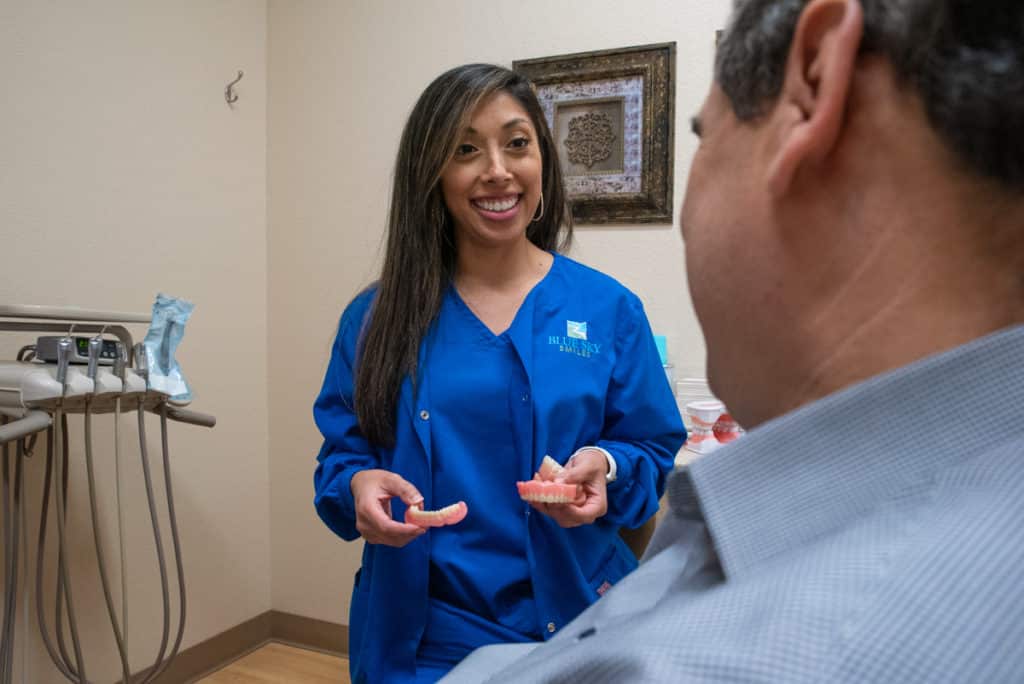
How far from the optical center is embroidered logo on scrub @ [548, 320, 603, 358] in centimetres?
126

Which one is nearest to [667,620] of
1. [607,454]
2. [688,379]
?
[607,454]

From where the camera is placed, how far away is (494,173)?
126 centimetres

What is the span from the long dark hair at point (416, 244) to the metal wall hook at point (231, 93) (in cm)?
149

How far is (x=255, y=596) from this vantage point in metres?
2.67

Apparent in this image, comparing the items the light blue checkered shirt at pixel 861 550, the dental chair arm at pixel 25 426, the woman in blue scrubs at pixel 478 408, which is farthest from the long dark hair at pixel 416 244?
the light blue checkered shirt at pixel 861 550

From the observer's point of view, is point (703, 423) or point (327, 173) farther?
point (327, 173)

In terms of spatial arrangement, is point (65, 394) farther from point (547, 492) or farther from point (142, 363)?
point (547, 492)

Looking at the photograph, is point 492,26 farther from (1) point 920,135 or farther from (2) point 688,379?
(1) point 920,135

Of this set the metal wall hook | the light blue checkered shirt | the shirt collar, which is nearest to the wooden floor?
the metal wall hook

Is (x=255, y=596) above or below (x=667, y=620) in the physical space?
below

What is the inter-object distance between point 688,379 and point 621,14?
1123 mm

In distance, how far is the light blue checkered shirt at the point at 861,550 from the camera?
1.07 feet

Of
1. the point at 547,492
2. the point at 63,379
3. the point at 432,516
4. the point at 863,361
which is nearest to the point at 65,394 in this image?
the point at 63,379

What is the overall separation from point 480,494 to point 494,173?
21.1 inches
